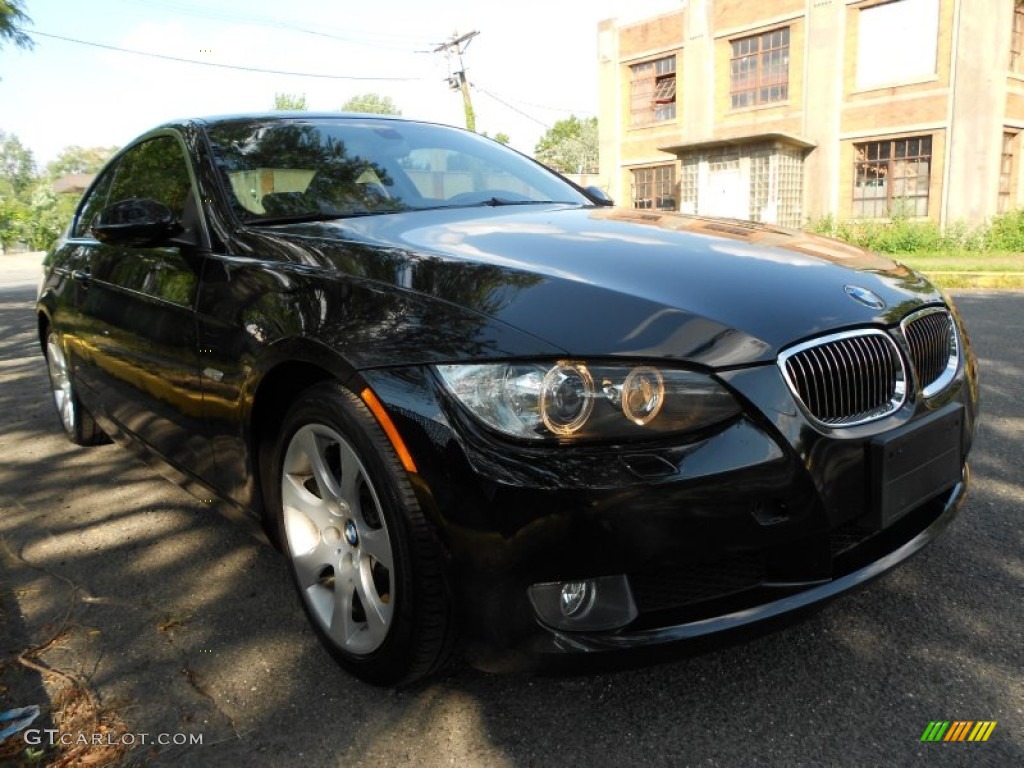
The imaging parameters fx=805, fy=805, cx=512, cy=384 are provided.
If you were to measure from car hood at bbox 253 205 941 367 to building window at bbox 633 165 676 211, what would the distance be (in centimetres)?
2586

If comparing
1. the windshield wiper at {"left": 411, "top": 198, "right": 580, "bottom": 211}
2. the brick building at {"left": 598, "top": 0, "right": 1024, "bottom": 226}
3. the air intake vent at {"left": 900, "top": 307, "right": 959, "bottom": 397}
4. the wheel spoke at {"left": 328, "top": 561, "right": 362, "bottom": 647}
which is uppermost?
the brick building at {"left": 598, "top": 0, "right": 1024, "bottom": 226}

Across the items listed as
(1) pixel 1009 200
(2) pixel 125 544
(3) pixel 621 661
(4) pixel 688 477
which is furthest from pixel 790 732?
(1) pixel 1009 200

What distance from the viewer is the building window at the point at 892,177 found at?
21750 mm

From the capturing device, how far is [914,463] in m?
1.96

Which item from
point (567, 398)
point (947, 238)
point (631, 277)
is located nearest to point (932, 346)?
point (631, 277)

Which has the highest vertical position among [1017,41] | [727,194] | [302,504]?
[1017,41]

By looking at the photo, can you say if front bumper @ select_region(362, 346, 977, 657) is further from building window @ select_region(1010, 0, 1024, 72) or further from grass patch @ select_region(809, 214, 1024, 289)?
building window @ select_region(1010, 0, 1024, 72)

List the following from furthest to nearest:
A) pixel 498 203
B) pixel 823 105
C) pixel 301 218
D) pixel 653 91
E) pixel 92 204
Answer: pixel 653 91
pixel 823 105
pixel 92 204
pixel 498 203
pixel 301 218

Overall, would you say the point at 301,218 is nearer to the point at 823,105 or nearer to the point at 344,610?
the point at 344,610

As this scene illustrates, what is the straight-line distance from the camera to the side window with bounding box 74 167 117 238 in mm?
4039

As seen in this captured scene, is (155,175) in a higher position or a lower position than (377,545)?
higher

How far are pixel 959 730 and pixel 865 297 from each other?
41.8 inches

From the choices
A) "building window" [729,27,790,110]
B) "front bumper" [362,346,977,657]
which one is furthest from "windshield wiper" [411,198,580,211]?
"building window" [729,27,790,110]

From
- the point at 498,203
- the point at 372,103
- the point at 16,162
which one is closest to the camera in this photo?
the point at 498,203
